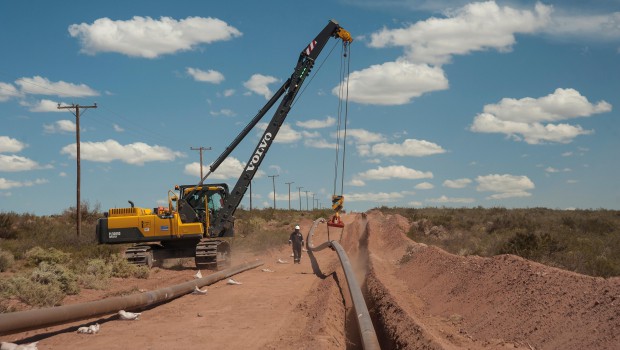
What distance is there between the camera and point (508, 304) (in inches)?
476

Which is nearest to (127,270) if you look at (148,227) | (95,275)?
(95,275)

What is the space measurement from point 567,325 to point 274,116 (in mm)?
18242

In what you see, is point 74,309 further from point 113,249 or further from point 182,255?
point 113,249

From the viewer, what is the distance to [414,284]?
62.3 ft

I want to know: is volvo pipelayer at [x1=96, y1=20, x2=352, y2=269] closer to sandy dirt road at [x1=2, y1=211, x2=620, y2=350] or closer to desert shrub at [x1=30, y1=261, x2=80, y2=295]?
sandy dirt road at [x1=2, y1=211, x2=620, y2=350]

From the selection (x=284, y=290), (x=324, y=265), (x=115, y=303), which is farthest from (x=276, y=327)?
(x=324, y=265)

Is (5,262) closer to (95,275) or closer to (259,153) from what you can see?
(95,275)

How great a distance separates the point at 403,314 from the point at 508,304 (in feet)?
6.80

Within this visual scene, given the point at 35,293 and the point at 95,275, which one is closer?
the point at 35,293

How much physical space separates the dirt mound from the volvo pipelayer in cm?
865

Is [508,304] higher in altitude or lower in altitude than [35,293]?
lower

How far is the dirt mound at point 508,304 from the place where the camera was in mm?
9477

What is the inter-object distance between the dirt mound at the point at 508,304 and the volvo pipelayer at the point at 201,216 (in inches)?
341

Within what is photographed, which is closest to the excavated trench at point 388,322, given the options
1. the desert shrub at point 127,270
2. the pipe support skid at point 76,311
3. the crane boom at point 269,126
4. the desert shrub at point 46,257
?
the pipe support skid at point 76,311
